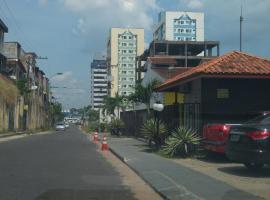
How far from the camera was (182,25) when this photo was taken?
13025 centimetres

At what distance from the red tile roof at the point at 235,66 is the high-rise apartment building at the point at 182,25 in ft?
353

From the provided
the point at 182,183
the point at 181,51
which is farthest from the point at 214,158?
the point at 181,51

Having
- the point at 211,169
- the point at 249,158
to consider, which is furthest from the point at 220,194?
the point at 211,169

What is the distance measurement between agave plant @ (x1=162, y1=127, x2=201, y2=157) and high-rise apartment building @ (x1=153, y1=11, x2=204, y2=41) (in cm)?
11003

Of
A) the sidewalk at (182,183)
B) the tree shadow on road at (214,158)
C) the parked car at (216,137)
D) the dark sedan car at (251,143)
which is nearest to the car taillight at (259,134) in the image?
the dark sedan car at (251,143)

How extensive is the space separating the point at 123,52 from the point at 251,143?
122608 millimetres

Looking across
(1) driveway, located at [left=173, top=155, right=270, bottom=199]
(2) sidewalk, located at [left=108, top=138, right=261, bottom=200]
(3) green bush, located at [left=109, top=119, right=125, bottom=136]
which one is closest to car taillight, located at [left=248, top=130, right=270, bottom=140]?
(1) driveway, located at [left=173, top=155, right=270, bottom=199]

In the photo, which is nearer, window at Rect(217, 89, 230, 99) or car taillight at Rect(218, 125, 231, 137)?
car taillight at Rect(218, 125, 231, 137)

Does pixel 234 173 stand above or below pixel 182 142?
below

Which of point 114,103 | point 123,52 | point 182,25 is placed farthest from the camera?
point 123,52

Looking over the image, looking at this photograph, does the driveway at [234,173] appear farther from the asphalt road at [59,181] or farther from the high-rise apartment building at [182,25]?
the high-rise apartment building at [182,25]

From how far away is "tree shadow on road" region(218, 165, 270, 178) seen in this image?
1508 centimetres

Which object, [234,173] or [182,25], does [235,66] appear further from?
[182,25]

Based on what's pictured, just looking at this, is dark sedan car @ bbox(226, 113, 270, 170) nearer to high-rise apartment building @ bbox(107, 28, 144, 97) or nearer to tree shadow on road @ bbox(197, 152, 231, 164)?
tree shadow on road @ bbox(197, 152, 231, 164)
